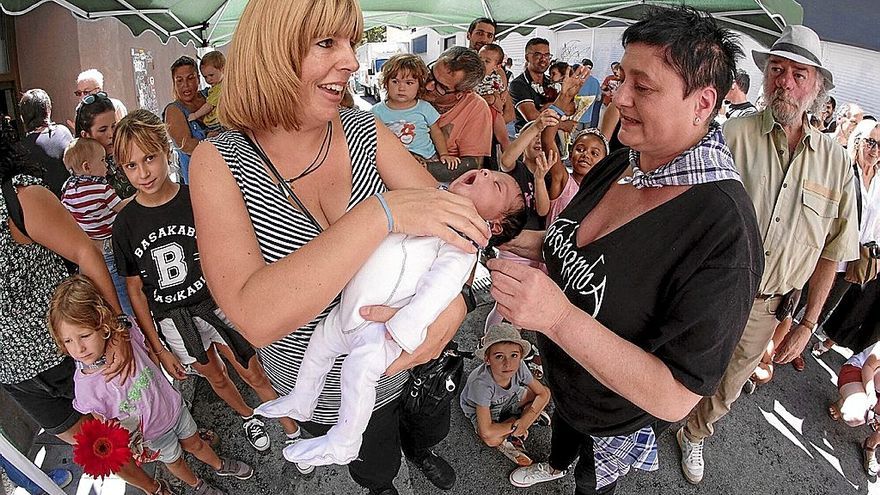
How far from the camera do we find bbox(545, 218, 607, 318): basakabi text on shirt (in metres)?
1.60

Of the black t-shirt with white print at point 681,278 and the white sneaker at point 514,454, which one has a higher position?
the black t-shirt with white print at point 681,278

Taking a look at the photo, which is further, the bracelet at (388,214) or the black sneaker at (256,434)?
the black sneaker at (256,434)

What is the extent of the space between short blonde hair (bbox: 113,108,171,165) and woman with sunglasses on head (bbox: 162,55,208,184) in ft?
6.97

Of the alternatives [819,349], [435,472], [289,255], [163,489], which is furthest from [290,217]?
[819,349]

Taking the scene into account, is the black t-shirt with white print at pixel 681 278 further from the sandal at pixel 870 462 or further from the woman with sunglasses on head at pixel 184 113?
the woman with sunglasses on head at pixel 184 113

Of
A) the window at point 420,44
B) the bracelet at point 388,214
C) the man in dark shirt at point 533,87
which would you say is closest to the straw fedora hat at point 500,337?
the bracelet at point 388,214

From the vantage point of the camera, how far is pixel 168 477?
285 centimetres

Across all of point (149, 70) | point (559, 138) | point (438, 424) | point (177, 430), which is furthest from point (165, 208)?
point (149, 70)

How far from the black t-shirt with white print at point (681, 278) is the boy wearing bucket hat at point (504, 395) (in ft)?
3.70

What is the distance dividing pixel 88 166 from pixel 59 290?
138 centimetres

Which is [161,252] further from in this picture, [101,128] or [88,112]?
[88,112]

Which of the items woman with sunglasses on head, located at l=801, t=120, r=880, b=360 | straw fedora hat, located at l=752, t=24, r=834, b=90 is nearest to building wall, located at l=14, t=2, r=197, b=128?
straw fedora hat, located at l=752, t=24, r=834, b=90

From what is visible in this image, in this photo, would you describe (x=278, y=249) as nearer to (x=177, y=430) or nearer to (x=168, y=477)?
(x=177, y=430)

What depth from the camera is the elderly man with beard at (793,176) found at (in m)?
2.48
